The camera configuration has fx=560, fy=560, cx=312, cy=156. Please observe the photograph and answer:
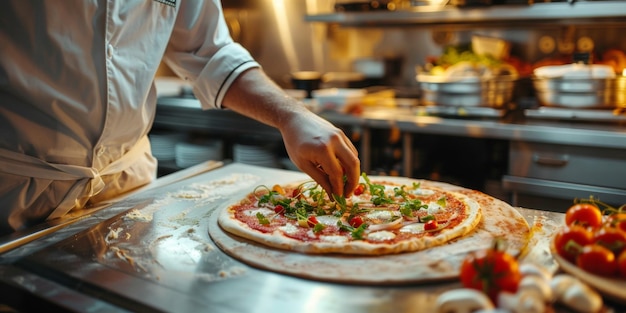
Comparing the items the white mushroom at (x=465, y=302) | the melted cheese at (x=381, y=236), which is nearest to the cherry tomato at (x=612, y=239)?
the white mushroom at (x=465, y=302)

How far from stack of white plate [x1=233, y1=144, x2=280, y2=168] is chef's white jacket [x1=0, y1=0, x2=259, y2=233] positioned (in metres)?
1.58

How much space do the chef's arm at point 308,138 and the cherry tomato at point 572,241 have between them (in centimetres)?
52

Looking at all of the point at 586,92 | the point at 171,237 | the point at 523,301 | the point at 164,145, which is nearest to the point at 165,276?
the point at 171,237

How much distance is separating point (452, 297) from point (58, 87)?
102cm

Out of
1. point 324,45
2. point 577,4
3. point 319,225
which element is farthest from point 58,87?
point 324,45

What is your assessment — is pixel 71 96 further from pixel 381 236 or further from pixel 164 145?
pixel 164 145

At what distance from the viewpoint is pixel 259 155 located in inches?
128

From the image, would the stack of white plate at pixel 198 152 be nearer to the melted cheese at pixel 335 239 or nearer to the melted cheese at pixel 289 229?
the melted cheese at pixel 289 229

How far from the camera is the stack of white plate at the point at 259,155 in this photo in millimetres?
3242

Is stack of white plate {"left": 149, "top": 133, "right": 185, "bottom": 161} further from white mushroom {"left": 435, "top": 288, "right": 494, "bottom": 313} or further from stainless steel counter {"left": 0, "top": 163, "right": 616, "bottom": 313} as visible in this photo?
white mushroom {"left": 435, "top": 288, "right": 494, "bottom": 313}

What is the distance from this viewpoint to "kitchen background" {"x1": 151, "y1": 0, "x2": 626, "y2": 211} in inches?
97.2

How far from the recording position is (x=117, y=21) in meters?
1.41

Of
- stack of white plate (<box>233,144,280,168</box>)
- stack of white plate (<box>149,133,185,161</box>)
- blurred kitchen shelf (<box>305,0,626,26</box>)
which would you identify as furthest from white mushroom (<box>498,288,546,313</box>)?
stack of white plate (<box>149,133,185,161</box>)

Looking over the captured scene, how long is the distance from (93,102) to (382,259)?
0.81 metres
